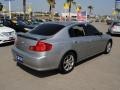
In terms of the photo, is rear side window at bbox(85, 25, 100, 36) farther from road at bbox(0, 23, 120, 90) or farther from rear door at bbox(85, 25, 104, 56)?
road at bbox(0, 23, 120, 90)

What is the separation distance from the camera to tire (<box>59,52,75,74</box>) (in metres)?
6.03

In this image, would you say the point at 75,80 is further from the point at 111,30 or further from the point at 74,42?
the point at 111,30

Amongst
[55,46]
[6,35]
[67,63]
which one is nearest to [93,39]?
[67,63]

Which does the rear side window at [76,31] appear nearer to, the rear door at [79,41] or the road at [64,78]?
the rear door at [79,41]

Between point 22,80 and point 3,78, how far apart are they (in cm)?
58

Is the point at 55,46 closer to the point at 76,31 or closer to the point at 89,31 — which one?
the point at 76,31

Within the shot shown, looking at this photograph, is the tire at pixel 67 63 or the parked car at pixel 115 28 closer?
the tire at pixel 67 63

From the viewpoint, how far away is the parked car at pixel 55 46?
5566 mm

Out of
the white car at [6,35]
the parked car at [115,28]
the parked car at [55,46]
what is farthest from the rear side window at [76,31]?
the parked car at [115,28]

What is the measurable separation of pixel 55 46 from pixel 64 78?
0.97m

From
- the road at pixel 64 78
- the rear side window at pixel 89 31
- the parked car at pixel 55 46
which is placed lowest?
the road at pixel 64 78

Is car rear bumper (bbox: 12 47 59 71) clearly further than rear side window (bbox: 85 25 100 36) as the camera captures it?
No

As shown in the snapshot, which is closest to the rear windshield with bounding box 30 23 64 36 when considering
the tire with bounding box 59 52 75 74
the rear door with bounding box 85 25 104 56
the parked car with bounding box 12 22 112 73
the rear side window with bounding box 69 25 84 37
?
the parked car with bounding box 12 22 112 73

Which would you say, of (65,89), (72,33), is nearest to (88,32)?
(72,33)
